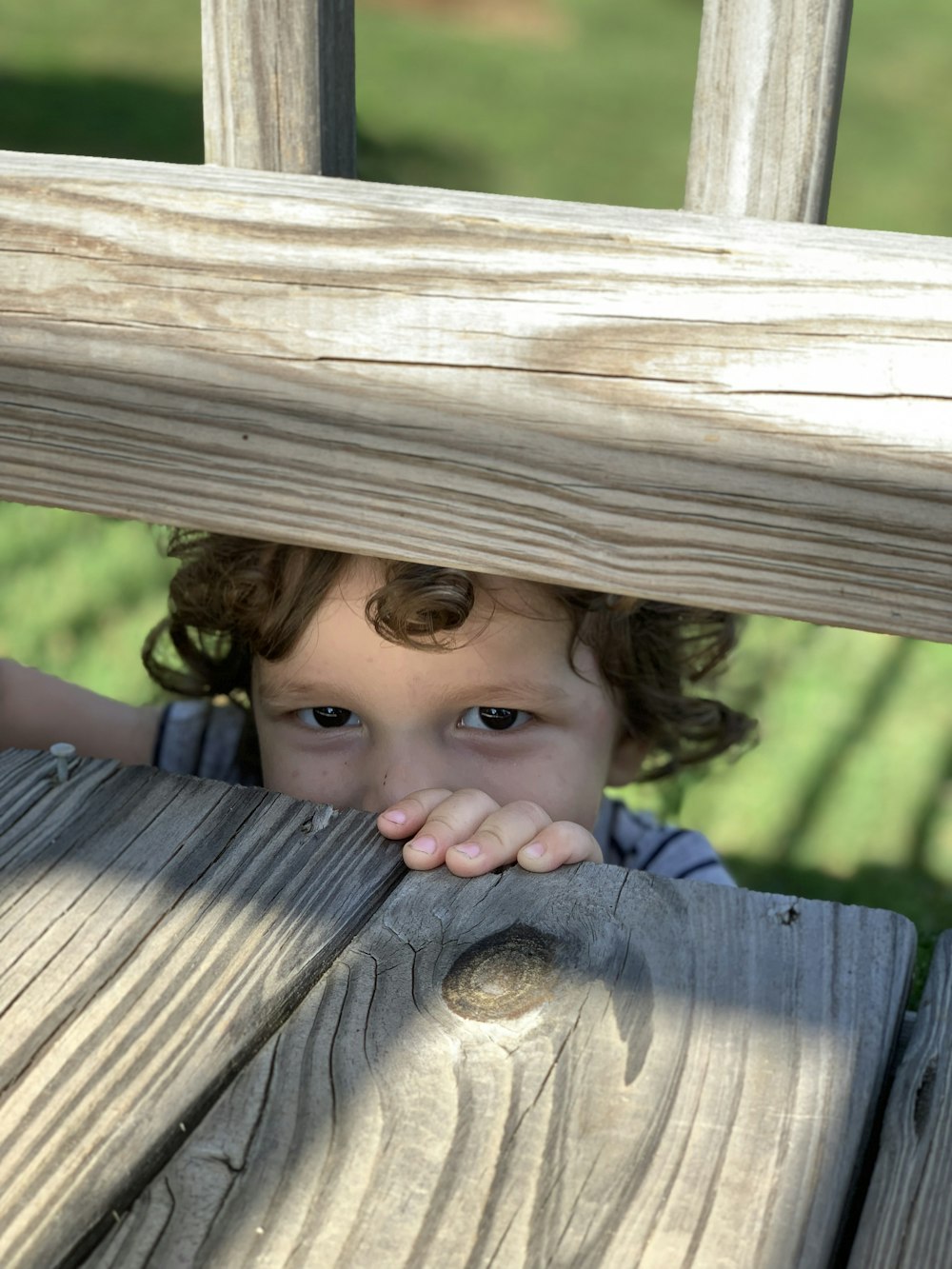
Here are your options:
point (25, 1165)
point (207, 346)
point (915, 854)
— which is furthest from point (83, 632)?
point (25, 1165)

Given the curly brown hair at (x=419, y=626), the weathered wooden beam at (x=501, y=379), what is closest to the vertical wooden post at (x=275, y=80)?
the weathered wooden beam at (x=501, y=379)

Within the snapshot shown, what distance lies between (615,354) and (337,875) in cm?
52

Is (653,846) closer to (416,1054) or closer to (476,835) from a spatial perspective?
Answer: (476,835)

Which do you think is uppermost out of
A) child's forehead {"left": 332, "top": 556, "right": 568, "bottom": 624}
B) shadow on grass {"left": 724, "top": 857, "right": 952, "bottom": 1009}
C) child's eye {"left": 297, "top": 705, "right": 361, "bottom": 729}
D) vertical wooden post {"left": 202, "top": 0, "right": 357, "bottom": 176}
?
vertical wooden post {"left": 202, "top": 0, "right": 357, "bottom": 176}

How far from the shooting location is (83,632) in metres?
3.81

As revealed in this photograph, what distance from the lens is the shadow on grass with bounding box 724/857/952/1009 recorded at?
3.03 m

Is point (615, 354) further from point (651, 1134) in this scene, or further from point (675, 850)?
point (675, 850)

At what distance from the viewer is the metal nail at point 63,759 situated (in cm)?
145

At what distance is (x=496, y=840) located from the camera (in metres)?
1.37

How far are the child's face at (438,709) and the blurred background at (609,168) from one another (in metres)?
0.81

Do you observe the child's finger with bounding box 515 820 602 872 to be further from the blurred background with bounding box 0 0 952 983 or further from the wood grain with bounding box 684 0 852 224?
the blurred background with bounding box 0 0 952 983

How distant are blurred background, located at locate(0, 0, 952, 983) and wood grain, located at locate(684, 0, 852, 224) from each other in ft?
5.20

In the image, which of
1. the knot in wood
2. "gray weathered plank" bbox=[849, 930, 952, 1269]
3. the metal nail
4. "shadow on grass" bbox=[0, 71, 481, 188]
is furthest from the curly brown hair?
"shadow on grass" bbox=[0, 71, 481, 188]

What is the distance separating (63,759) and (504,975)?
578 millimetres
